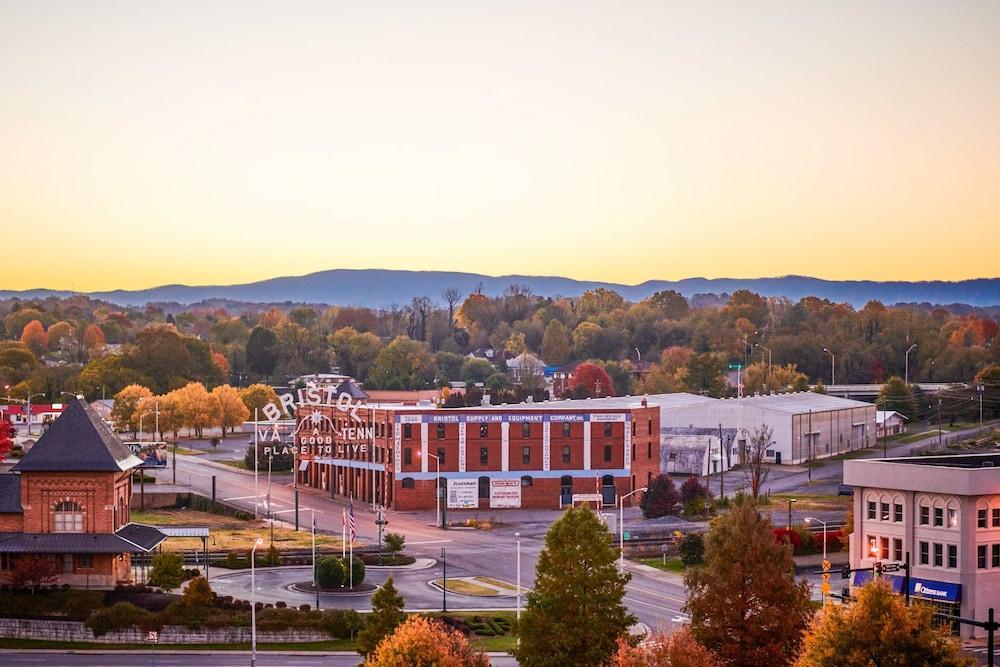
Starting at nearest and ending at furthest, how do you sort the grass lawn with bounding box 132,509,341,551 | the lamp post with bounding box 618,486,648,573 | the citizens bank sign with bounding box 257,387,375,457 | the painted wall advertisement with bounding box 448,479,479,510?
the lamp post with bounding box 618,486,648,573 < the grass lawn with bounding box 132,509,341,551 < the painted wall advertisement with bounding box 448,479,479,510 < the citizens bank sign with bounding box 257,387,375,457

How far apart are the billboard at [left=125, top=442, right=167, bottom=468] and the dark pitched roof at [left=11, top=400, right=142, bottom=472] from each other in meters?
44.8

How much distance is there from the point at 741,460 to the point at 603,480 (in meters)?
28.5

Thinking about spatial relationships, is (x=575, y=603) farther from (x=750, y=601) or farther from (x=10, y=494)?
(x=10, y=494)

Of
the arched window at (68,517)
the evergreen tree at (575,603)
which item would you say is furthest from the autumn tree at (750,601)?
the arched window at (68,517)

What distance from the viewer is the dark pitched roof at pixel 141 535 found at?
82812 mm

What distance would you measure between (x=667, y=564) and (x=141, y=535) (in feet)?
106

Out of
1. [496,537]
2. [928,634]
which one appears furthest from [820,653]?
[496,537]

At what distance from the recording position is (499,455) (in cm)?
12056

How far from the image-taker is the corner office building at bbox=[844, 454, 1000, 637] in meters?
74.1

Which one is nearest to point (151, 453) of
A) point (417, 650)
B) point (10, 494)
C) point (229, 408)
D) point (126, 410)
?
point (126, 410)

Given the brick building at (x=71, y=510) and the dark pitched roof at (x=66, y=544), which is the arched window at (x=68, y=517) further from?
the dark pitched roof at (x=66, y=544)

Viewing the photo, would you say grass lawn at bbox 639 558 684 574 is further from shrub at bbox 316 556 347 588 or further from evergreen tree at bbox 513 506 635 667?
evergreen tree at bbox 513 506 635 667

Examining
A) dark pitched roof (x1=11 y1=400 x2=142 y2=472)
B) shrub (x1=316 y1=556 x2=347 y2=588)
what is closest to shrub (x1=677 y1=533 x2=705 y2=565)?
shrub (x1=316 y1=556 x2=347 y2=588)

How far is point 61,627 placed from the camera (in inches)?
2921
